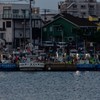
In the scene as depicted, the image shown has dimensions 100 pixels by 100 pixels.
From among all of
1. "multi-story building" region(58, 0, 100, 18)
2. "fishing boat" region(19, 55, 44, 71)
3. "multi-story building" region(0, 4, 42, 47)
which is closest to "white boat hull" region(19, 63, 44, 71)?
→ "fishing boat" region(19, 55, 44, 71)

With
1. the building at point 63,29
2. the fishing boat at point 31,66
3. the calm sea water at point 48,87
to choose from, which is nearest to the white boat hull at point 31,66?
the fishing boat at point 31,66

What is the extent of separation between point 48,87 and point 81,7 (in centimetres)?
9277

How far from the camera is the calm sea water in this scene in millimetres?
44453

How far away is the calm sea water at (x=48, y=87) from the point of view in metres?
44.5

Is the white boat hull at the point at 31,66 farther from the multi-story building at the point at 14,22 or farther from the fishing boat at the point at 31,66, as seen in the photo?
the multi-story building at the point at 14,22

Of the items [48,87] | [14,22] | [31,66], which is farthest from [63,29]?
[48,87]

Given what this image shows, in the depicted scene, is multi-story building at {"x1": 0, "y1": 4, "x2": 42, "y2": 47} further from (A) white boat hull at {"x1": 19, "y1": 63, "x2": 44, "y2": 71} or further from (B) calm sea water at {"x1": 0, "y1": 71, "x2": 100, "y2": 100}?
(B) calm sea water at {"x1": 0, "y1": 71, "x2": 100, "y2": 100}

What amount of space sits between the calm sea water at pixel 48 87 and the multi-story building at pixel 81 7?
74.7m

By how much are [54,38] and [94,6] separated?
38.9 meters

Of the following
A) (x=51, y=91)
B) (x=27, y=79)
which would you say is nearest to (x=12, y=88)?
(x=51, y=91)

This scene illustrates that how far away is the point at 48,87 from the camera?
5200 centimetres

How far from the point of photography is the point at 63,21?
11088cm

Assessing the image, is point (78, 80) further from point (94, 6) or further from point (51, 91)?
point (94, 6)

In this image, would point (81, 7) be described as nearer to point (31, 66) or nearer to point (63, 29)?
point (63, 29)
